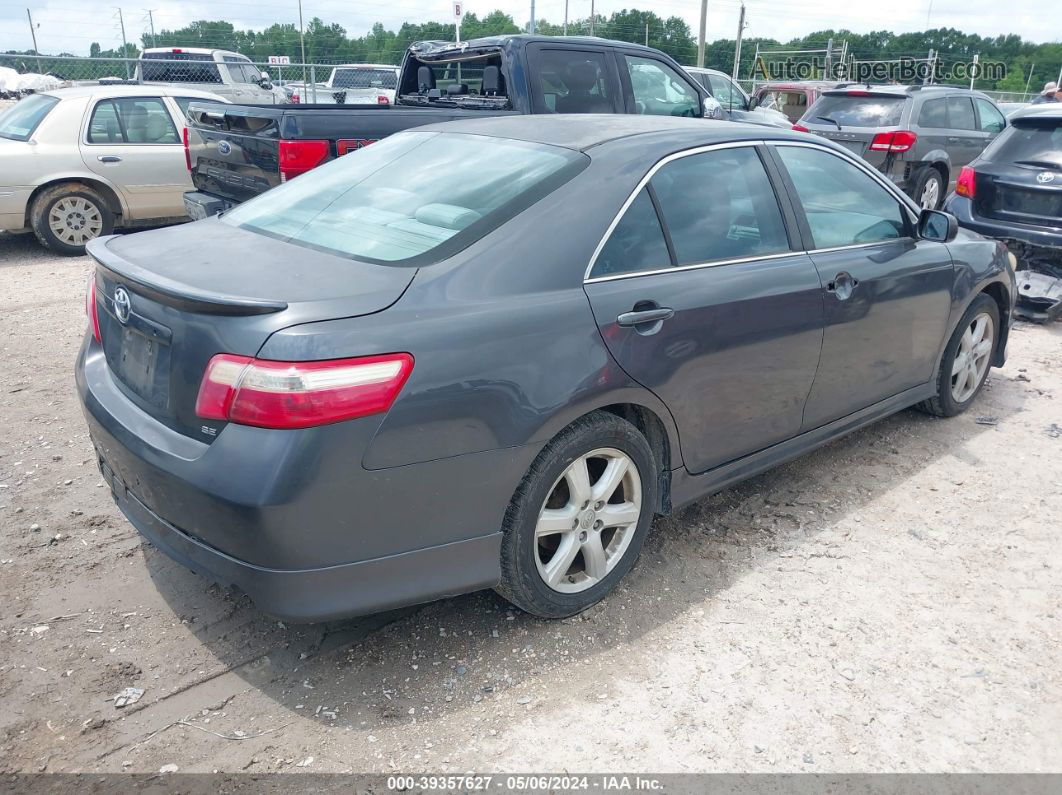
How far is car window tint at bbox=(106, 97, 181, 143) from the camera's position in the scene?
8.96 m

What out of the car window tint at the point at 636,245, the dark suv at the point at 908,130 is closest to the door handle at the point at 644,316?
the car window tint at the point at 636,245

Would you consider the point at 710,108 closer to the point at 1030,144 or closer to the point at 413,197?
the point at 1030,144

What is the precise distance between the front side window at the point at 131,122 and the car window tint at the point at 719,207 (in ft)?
24.2

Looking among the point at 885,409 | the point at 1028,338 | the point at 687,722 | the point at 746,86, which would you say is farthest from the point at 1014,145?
the point at 746,86

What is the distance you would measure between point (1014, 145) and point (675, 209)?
560 cm

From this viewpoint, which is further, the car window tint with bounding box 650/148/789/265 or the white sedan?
the white sedan

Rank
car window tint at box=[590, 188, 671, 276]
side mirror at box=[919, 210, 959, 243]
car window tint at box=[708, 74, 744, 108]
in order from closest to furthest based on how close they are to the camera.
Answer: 1. car window tint at box=[590, 188, 671, 276]
2. side mirror at box=[919, 210, 959, 243]
3. car window tint at box=[708, 74, 744, 108]

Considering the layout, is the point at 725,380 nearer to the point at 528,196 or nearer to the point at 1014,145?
the point at 528,196

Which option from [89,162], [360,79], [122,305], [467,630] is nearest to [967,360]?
[467,630]

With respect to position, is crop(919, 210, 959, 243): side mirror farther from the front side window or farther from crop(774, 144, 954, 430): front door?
the front side window

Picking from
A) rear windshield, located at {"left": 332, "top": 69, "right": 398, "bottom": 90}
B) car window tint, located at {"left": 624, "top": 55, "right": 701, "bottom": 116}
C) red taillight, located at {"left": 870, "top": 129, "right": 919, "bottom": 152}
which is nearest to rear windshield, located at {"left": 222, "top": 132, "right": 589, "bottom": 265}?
car window tint, located at {"left": 624, "top": 55, "right": 701, "bottom": 116}

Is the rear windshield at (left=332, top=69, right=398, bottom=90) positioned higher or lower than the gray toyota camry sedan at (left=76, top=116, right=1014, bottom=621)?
higher

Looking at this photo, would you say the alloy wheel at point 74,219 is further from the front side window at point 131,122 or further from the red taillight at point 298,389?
the red taillight at point 298,389

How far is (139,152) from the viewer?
8953 millimetres
